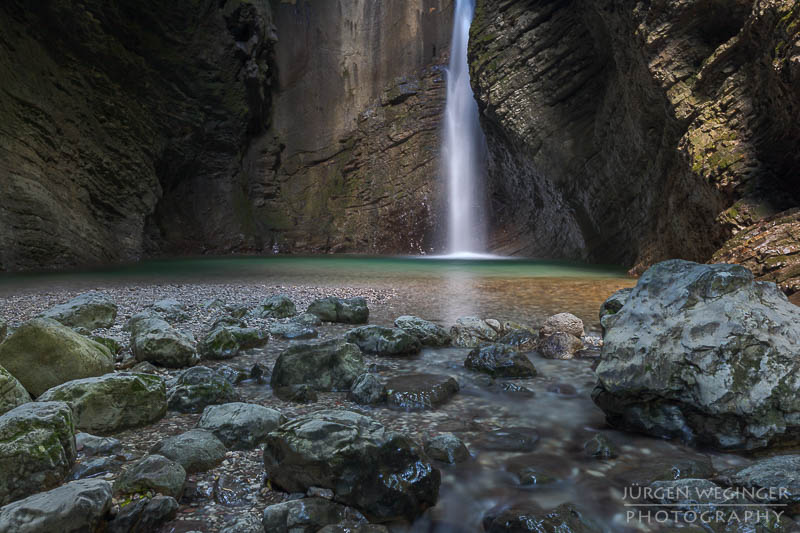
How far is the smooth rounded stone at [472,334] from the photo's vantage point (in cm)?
483

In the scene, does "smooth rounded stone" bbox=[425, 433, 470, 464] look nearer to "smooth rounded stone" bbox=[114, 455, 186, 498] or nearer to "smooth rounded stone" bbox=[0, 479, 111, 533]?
"smooth rounded stone" bbox=[114, 455, 186, 498]

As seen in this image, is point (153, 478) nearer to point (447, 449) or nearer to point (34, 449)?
point (34, 449)

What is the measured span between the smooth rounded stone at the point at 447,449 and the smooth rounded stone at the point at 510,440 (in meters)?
0.16

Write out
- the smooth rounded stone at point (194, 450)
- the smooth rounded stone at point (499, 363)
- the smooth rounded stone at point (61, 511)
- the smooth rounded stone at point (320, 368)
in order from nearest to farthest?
1. the smooth rounded stone at point (61, 511)
2. the smooth rounded stone at point (194, 450)
3. the smooth rounded stone at point (320, 368)
4. the smooth rounded stone at point (499, 363)

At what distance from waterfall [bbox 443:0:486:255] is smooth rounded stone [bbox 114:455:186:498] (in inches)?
885

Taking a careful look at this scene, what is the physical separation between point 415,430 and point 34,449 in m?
1.89

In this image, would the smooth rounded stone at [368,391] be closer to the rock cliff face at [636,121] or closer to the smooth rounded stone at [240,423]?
the smooth rounded stone at [240,423]

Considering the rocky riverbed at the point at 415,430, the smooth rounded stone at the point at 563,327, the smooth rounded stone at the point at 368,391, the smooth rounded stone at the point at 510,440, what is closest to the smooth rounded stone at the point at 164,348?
the rocky riverbed at the point at 415,430

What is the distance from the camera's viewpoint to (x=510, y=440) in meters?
2.65

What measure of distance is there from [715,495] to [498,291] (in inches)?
257

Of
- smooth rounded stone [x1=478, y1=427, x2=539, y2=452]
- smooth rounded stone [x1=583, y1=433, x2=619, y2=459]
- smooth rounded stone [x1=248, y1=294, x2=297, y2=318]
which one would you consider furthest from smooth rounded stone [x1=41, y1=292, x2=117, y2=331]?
smooth rounded stone [x1=583, y1=433, x2=619, y2=459]

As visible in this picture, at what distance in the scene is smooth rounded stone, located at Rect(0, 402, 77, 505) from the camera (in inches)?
73.4

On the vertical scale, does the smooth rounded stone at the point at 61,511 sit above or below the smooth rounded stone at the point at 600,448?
above

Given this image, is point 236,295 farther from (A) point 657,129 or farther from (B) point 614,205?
(B) point 614,205
